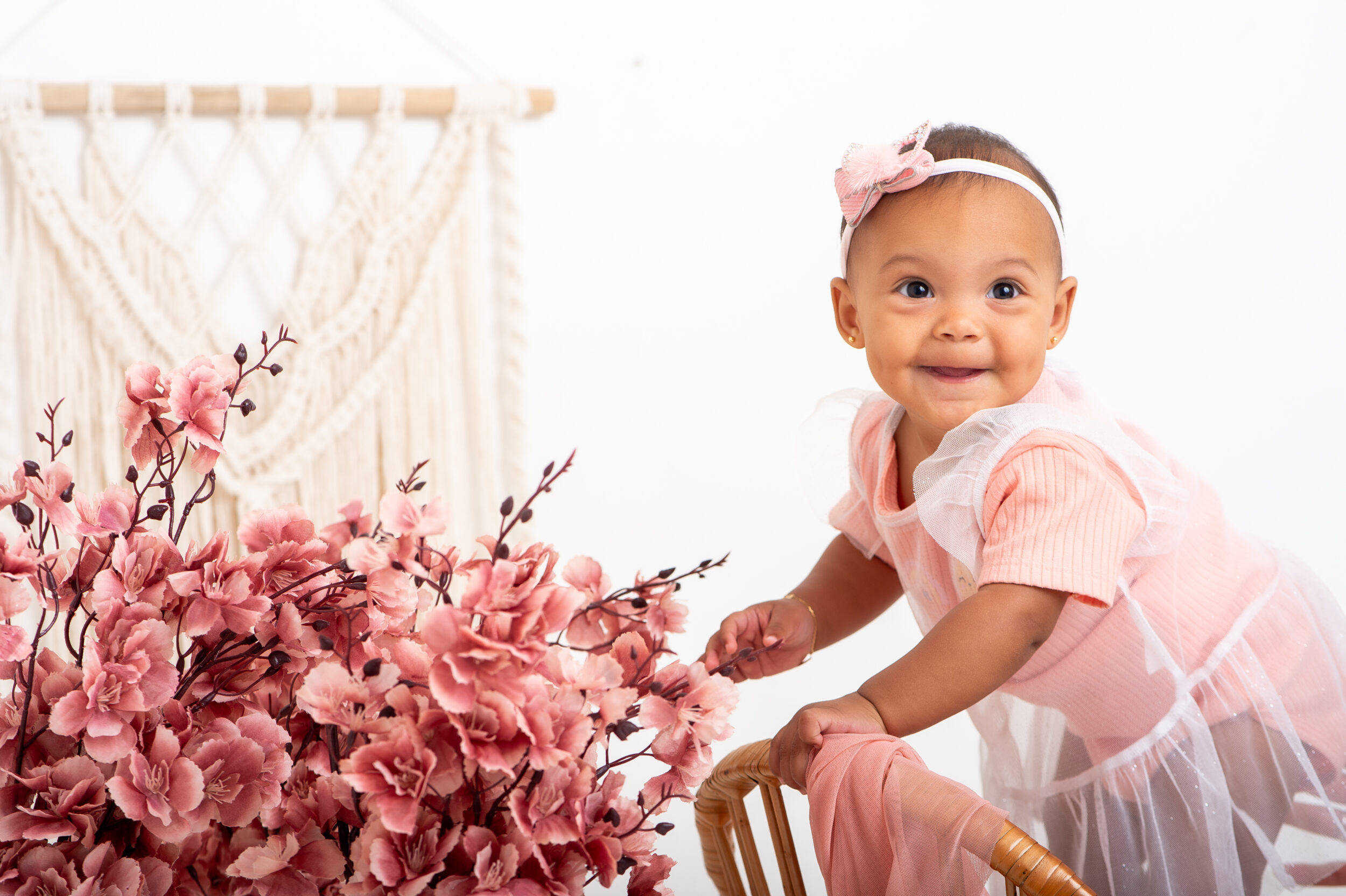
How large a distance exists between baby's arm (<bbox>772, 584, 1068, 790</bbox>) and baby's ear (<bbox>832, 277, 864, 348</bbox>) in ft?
0.85

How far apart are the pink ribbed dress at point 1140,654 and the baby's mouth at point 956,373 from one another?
0.17 ft

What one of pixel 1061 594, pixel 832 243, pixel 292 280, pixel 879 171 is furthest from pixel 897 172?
pixel 292 280

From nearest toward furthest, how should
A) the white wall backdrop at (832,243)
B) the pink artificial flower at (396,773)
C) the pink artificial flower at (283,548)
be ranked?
1. the pink artificial flower at (396,773)
2. the pink artificial flower at (283,548)
3. the white wall backdrop at (832,243)

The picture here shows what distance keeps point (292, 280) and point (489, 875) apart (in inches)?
48.8

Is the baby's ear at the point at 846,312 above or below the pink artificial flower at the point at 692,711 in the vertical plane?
above

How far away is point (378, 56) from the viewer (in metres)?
1.50

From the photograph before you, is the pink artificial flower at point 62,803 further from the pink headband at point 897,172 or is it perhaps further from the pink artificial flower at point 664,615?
the pink headband at point 897,172

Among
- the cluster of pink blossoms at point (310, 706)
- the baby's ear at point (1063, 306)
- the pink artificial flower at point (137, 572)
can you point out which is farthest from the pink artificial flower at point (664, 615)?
the baby's ear at point (1063, 306)

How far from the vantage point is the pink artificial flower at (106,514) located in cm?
Answer: 47

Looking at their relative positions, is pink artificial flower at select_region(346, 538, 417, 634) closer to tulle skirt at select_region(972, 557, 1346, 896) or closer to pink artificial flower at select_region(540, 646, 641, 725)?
pink artificial flower at select_region(540, 646, 641, 725)

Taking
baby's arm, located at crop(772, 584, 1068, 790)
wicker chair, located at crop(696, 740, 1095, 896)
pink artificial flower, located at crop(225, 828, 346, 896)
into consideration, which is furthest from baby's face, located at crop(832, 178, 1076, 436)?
pink artificial flower, located at crop(225, 828, 346, 896)

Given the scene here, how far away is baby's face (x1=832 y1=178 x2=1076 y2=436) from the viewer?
0.73m

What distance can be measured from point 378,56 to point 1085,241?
42.0 inches

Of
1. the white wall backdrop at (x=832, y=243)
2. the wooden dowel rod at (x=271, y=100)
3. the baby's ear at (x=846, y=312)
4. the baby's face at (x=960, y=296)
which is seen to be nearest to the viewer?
the baby's face at (x=960, y=296)
